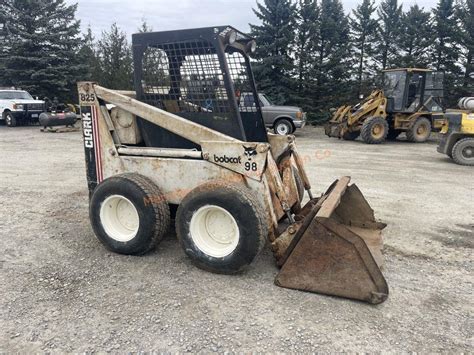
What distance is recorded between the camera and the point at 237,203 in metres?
3.47

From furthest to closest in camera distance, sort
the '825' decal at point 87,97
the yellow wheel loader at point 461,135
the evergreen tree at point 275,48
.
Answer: the evergreen tree at point 275,48 < the yellow wheel loader at point 461,135 < the '825' decal at point 87,97

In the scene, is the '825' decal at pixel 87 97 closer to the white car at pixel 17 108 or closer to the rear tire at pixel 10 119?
the white car at pixel 17 108

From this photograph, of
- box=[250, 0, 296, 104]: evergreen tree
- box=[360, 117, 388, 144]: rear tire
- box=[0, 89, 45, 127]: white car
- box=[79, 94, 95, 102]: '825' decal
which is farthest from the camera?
box=[250, 0, 296, 104]: evergreen tree

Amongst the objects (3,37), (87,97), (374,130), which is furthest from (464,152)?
(3,37)

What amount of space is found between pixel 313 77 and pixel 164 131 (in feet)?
64.8

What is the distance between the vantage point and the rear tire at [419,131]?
14836mm

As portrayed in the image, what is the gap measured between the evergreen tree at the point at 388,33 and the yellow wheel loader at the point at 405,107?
35.5 ft

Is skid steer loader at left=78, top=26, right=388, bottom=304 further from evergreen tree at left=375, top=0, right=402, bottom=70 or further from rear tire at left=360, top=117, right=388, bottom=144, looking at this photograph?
evergreen tree at left=375, top=0, right=402, bottom=70

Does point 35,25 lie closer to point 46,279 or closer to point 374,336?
point 46,279

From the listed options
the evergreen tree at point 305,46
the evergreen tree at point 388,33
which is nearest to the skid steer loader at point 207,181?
the evergreen tree at point 305,46

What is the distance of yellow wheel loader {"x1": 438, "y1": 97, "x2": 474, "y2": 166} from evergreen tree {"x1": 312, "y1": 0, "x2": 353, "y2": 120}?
41.0ft

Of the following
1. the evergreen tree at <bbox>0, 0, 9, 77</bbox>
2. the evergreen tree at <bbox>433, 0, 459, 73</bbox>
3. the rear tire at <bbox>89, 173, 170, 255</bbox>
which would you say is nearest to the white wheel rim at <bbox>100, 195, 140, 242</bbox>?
the rear tire at <bbox>89, 173, 170, 255</bbox>

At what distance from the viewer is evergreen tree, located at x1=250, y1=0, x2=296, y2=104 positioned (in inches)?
861

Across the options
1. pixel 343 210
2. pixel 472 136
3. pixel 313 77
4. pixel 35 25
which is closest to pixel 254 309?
pixel 343 210
